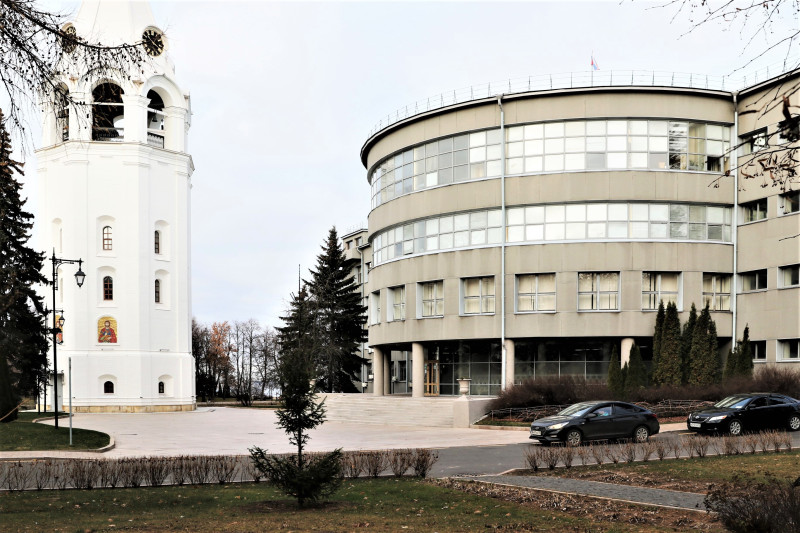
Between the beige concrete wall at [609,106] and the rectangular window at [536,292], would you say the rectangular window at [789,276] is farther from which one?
the rectangular window at [536,292]

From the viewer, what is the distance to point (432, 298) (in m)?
48.5

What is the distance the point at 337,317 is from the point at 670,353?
40757 mm

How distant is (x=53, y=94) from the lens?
32.9ft

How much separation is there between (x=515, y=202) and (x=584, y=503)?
32297 millimetres

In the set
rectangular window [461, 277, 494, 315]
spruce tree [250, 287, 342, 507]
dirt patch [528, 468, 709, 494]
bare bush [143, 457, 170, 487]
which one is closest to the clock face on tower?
spruce tree [250, 287, 342, 507]

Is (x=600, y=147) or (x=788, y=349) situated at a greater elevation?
(x=600, y=147)

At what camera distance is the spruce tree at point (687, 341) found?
4131cm

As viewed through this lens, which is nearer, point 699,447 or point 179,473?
point 179,473

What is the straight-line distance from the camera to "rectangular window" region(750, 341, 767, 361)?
42.9 metres

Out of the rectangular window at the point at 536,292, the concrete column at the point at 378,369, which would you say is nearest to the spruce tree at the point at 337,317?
the concrete column at the point at 378,369

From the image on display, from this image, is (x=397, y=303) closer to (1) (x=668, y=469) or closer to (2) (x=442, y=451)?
(2) (x=442, y=451)

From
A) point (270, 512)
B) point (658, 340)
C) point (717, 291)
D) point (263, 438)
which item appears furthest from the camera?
point (717, 291)

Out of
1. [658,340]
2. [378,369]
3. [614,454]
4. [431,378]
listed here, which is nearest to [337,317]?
[378,369]

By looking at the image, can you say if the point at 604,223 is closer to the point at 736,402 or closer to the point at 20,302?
the point at 736,402
